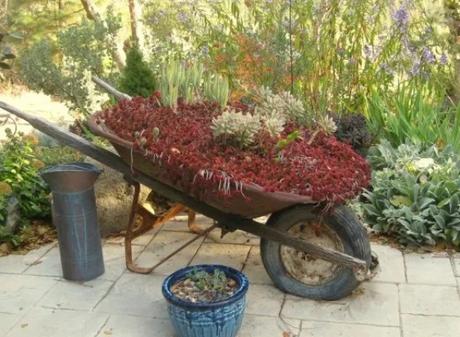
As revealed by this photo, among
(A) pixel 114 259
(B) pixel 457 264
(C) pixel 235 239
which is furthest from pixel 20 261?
(B) pixel 457 264

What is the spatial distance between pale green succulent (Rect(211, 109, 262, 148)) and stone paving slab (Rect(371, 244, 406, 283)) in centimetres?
108

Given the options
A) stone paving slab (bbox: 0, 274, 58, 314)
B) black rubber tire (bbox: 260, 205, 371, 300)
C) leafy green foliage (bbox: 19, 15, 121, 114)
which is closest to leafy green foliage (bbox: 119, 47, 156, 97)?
leafy green foliage (bbox: 19, 15, 121, 114)

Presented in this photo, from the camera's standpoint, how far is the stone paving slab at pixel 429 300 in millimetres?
3035

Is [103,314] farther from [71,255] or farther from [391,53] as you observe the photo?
[391,53]

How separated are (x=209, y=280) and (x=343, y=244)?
0.70m

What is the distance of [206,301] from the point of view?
272 centimetres

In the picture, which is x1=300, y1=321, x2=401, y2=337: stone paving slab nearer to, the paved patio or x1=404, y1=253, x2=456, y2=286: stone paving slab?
the paved patio

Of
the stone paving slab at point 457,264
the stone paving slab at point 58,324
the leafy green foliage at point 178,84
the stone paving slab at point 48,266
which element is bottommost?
the stone paving slab at point 48,266

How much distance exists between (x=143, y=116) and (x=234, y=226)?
740 mm

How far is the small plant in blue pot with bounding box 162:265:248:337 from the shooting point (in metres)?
2.66

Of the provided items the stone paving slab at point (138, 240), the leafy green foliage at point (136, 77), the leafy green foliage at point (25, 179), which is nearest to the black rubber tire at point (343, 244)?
the stone paving slab at point (138, 240)

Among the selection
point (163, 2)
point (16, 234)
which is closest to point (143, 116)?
point (16, 234)

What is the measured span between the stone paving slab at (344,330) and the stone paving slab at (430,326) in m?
0.06

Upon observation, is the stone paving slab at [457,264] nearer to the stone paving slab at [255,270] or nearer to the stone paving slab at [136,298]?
the stone paving slab at [255,270]
